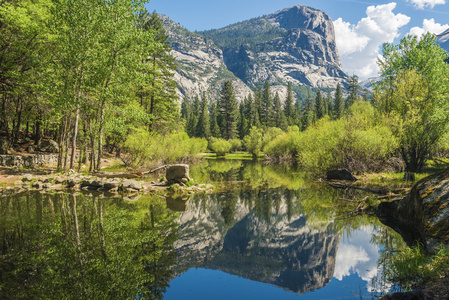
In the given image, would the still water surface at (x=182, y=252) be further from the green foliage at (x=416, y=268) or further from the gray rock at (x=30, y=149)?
the gray rock at (x=30, y=149)

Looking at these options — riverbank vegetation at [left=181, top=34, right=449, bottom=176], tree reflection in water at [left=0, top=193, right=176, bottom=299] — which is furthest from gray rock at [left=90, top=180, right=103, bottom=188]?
riverbank vegetation at [left=181, top=34, right=449, bottom=176]

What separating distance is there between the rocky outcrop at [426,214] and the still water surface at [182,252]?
704mm

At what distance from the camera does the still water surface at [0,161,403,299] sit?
5312mm

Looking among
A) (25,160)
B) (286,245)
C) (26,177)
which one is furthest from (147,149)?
(286,245)

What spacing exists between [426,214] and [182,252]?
22.0 ft

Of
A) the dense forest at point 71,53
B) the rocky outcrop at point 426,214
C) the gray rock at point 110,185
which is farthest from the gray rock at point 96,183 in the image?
the rocky outcrop at point 426,214

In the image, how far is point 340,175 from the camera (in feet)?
68.1

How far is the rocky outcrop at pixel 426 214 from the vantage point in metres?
6.08

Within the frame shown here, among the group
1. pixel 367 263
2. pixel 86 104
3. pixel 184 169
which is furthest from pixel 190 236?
pixel 86 104

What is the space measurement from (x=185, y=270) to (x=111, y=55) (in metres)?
17.8

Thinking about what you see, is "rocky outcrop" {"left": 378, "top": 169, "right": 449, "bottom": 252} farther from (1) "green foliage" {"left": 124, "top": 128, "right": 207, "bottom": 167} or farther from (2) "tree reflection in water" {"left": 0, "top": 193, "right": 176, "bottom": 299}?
(1) "green foliage" {"left": 124, "top": 128, "right": 207, "bottom": 167}

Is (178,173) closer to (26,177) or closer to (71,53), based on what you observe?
(26,177)

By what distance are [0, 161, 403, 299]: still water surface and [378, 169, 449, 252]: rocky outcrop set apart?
70 centimetres

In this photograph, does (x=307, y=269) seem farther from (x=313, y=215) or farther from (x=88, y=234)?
(x=88, y=234)
